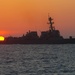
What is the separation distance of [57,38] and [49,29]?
10.9 ft

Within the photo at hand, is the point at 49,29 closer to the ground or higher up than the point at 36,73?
higher up

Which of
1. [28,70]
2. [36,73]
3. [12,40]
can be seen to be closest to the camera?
[36,73]

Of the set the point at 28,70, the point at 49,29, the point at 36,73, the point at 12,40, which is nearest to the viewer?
the point at 36,73

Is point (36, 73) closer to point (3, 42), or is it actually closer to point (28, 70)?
point (28, 70)

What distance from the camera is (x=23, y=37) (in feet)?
439

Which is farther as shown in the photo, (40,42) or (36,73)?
(40,42)

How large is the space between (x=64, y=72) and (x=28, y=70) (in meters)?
2.85

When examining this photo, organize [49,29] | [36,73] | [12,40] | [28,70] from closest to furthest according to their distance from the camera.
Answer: [36,73], [28,70], [49,29], [12,40]

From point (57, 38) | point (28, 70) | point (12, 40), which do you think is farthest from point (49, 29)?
point (28, 70)

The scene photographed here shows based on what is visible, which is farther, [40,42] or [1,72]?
[40,42]

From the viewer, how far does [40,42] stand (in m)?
132

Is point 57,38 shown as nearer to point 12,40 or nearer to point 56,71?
point 12,40

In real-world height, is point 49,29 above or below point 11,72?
above

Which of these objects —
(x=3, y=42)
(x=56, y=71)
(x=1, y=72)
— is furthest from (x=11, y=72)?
(x=3, y=42)
